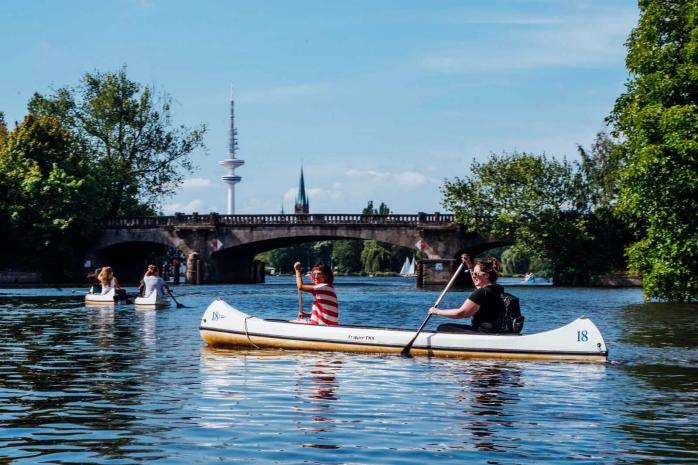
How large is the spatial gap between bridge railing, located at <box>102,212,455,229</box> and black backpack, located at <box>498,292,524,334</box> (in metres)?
61.7

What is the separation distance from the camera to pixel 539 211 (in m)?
77.4

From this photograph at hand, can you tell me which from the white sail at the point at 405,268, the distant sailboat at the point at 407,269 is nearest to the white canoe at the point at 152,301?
the distant sailboat at the point at 407,269

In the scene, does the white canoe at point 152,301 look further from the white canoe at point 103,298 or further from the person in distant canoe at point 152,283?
the white canoe at point 103,298

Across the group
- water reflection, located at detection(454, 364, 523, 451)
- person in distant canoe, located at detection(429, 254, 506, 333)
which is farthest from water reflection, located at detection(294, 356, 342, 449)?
person in distant canoe, located at detection(429, 254, 506, 333)

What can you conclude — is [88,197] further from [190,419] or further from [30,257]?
[190,419]

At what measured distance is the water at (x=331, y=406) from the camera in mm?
10625

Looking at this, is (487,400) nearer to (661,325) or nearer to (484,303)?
(484,303)

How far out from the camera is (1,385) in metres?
15.8

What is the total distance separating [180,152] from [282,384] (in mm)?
78539

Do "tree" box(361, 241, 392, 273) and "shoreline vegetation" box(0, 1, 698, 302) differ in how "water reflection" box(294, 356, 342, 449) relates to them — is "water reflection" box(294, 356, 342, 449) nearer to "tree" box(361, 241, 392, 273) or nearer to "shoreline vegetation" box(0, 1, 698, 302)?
"shoreline vegetation" box(0, 1, 698, 302)

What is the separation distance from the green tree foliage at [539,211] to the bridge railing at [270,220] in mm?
2195

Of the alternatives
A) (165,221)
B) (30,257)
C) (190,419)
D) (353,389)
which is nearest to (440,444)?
(190,419)

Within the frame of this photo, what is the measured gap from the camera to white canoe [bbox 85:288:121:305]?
40969mm

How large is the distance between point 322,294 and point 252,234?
65.1 meters
